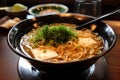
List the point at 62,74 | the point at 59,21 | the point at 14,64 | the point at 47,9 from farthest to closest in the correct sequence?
the point at 47,9, the point at 59,21, the point at 14,64, the point at 62,74

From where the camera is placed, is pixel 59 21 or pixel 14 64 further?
pixel 59 21

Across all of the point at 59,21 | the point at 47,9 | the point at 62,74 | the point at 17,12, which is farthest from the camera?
the point at 47,9

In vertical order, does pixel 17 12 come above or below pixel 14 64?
above

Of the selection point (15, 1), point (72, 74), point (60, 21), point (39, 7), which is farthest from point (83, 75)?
point (15, 1)

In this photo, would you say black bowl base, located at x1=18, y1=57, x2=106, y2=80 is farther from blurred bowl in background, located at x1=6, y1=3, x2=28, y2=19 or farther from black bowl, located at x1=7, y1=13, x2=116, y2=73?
blurred bowl in background, located at x1=6, y1=3, x2=28, y2=19

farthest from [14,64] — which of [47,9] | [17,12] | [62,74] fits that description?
[47,9]

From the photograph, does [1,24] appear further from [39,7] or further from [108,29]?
[108,29]

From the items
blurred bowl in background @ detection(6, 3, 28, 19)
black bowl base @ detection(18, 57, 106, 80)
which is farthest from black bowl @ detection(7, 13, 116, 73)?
blurred bowl in background @ detection(6, 3, 28, 19)

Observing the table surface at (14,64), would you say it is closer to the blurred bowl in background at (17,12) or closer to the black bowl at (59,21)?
the black bowl at (59,21)

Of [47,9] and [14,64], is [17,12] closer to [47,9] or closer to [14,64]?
[47,9]
